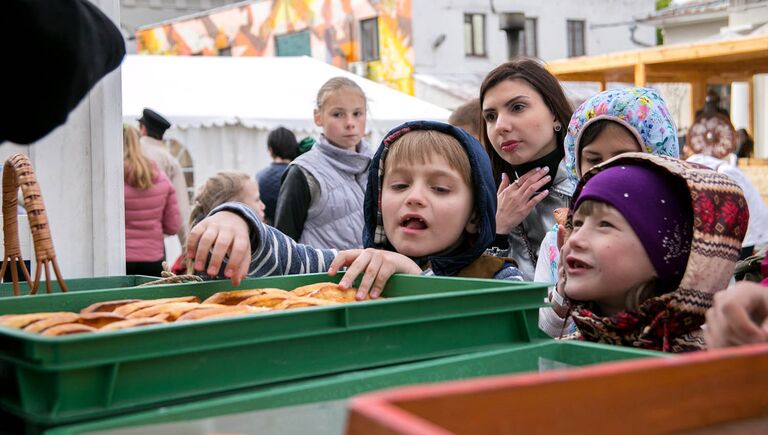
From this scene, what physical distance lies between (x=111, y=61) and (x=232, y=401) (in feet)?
3.18

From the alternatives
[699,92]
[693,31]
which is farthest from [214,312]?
[693,31]

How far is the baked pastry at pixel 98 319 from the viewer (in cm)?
145

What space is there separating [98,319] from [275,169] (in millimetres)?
6002

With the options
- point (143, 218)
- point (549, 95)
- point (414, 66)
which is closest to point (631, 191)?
point (549, 95)

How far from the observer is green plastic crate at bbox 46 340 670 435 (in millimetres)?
1009

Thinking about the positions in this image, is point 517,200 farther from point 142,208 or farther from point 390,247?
point 142,208

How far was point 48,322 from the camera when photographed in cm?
139

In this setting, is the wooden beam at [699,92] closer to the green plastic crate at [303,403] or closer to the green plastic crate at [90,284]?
the green plastic crate at [90,284]

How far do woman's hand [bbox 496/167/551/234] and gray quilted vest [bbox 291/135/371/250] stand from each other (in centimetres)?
205

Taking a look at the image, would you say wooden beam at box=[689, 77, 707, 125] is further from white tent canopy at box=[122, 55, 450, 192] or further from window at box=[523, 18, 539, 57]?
window at box=[523, 18, 539, 57]

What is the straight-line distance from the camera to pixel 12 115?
5.22 feet

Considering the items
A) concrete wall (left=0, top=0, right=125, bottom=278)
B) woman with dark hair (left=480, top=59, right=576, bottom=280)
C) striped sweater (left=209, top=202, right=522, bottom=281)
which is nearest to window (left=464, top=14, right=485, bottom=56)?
woman with dark hair (left=480, top=59, right=576, bottom=280)

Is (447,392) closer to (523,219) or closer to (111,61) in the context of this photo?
(111,61)

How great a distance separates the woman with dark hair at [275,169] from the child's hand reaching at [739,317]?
5.96 meters
